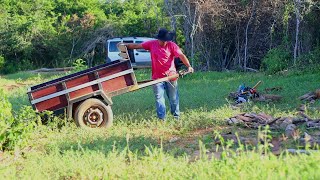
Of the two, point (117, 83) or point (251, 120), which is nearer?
point (251, 120)

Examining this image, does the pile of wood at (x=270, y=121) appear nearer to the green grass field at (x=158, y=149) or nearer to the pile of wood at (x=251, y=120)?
the pile of wood at (x=251, y=120)

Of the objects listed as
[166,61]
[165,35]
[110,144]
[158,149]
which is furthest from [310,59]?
[158,149]

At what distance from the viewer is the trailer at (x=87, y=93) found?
8391mm

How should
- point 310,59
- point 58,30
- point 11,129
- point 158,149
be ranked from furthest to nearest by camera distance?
point 58,30 → point 310,59 → point 11,129 → point 158,149

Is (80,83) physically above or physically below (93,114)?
above

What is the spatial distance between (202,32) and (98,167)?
15223 mm

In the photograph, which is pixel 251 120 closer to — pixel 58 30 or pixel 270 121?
pixel 270 121

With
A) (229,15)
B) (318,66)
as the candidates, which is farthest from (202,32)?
(318,66)

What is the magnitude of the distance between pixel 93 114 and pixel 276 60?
34.7 ft

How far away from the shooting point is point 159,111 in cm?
868

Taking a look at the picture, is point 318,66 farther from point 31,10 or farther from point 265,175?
point 31,10

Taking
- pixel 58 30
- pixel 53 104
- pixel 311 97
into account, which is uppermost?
pixel 53 104

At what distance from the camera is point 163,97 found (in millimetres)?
8812

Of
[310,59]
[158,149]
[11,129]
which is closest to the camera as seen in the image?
[158,149]
